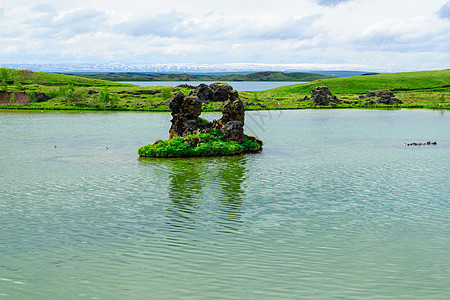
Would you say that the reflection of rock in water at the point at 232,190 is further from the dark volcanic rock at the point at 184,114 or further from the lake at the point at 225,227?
the dark volcanic rock at the point at 184,114

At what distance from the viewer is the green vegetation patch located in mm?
56844

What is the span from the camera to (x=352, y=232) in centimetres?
2675

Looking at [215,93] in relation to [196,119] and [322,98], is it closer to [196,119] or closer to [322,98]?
[322,98]

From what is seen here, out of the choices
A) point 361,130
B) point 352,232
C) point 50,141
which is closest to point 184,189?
point 352,232

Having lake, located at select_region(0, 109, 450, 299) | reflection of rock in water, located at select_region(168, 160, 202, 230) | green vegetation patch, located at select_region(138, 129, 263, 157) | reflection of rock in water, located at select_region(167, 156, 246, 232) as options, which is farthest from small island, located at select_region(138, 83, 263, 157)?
reflection of rock in water, located at select_region(168, 160, 202, 230)

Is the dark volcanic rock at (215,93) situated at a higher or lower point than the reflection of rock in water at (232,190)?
higher

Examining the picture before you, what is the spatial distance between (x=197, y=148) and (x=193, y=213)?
26925mm

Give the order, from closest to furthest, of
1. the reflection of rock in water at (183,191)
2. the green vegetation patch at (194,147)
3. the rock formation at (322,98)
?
the reflection of rock in water at (183,191)
the green vegetation patch at (194,147)
the rock formation at (322,98)

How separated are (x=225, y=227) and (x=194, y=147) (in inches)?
1220

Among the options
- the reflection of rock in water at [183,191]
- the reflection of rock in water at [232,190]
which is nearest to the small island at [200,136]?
the reflection of rock in water at [183,191]

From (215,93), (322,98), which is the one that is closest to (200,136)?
(215,93)

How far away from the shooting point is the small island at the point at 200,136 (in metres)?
57.2

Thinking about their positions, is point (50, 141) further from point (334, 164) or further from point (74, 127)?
point (334, 164)

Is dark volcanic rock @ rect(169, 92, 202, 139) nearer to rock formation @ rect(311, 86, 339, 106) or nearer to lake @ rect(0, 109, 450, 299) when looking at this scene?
lake @ rect(0, 109, 450, 299)
